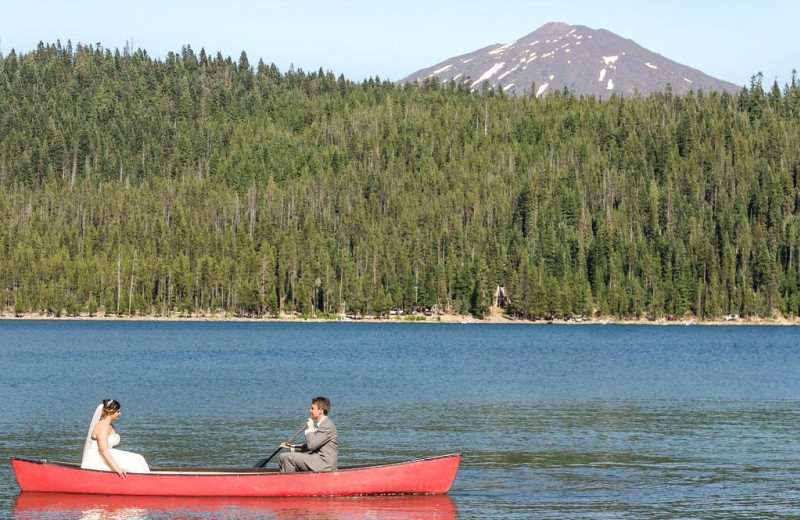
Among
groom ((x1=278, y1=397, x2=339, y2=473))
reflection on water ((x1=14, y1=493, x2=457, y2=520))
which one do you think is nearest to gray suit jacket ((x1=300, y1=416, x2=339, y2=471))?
groom ((x1=278, y1=397, x2=339, y2=473))

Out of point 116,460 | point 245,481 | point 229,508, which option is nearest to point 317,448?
point 245,481

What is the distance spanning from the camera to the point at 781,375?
82000 millimetres

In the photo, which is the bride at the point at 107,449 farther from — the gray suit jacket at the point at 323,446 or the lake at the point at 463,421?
the gray suit jacket at the point at 323,446

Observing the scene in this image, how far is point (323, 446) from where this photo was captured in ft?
102

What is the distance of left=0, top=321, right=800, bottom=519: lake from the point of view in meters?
31.1

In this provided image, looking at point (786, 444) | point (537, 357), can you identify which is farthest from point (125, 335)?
point (786, 444)

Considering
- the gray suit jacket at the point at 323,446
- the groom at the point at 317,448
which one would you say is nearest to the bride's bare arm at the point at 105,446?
the groom at the point at 317,448

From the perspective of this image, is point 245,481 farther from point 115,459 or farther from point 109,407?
point 109,407

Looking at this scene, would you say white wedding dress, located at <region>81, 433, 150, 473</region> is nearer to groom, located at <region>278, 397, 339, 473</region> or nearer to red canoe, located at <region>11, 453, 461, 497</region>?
red canoe, located at <region>11, 453, 461, 497</region>

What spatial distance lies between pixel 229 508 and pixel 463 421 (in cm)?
2033

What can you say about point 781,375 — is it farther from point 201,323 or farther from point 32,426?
point 201,323

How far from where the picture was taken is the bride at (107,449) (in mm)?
29703

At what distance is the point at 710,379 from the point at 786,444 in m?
35.6

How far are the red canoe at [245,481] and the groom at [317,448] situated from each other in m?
0.28
